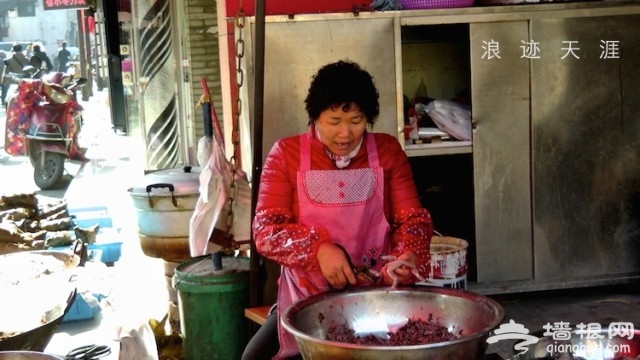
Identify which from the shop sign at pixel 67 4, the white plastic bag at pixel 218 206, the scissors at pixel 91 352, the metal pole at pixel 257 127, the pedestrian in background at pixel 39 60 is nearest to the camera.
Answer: the scissors at pixel 91 352

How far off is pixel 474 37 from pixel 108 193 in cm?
731

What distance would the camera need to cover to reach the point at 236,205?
14.4 ft

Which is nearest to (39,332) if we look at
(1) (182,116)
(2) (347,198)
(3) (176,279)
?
(3) (176,279)

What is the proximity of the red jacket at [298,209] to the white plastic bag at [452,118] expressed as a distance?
2134 mm

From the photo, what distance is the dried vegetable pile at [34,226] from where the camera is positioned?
651cm

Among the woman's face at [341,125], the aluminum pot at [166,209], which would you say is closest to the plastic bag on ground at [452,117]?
the aluminum pot at [166,209]

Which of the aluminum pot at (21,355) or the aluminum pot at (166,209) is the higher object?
the aluminum pot at (166,209)

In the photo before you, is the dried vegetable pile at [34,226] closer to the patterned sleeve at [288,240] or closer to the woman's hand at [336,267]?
the patterned sleeve at [288,240]

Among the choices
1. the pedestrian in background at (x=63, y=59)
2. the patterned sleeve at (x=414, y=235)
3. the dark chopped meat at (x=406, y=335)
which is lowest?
the dark chopped meat at (x=406, y=335)

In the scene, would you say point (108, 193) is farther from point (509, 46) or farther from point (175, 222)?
point (509, 46)

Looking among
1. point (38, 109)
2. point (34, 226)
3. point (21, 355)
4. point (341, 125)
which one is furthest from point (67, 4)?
point (21, 355)

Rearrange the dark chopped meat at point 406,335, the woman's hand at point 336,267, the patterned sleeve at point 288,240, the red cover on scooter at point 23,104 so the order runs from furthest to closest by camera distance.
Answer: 1. the red cover on scooter at point 23,104
2. the patterned sleeve at point 288,240
3. the woman's hand at point 336,267
4. the dark chopped meat at point 406,335

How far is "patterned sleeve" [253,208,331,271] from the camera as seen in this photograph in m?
3.04

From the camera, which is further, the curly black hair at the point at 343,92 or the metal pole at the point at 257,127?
the metal pole at the point at 257,127
